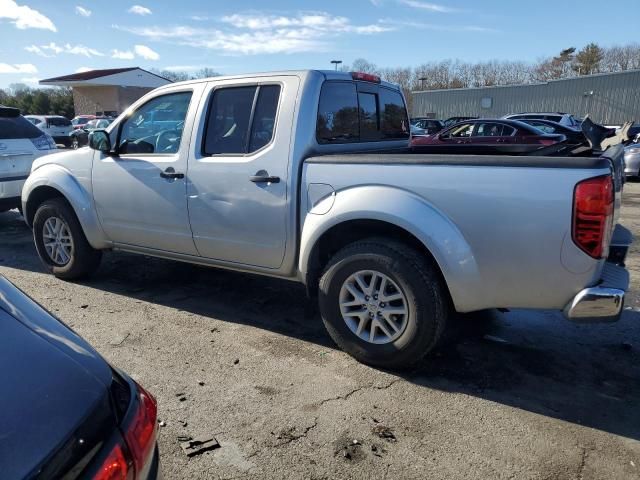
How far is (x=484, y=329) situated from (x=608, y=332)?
998mm

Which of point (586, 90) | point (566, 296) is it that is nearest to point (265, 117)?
point (566, 296)

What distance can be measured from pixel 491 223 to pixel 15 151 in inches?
273

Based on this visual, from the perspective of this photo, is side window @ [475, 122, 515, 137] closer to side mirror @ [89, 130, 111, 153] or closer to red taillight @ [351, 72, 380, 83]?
red taillight @ [351, 72, 380, 83]

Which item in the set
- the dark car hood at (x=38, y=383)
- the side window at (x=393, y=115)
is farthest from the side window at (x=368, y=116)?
the dark car hood at (x=38, y=383)

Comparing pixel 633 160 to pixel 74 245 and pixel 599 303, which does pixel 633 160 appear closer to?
pixel 599 303

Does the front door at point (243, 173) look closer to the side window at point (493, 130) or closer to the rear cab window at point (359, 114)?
the rear cab window at point (359, 114)

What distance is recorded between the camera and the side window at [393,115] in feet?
15.8

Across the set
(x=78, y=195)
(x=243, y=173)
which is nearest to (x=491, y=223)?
(x=243, y=173)

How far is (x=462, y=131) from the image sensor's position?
1407cm

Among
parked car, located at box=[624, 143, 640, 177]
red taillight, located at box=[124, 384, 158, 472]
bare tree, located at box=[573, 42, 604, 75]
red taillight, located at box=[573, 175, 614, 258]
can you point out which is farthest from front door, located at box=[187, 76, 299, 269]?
bare tree, located at box=[573, 42, 604, 75]

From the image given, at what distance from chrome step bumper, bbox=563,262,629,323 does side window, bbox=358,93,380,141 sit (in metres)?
2.30

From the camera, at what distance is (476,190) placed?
302cm

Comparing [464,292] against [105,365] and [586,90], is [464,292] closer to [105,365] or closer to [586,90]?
[105,365]

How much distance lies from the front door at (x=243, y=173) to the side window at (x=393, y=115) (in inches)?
48.4
